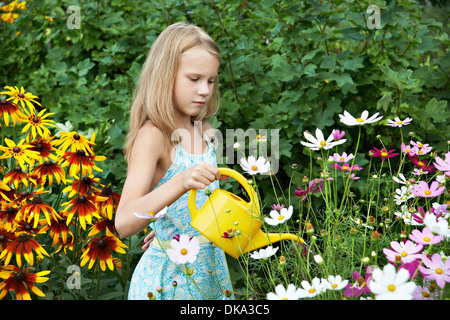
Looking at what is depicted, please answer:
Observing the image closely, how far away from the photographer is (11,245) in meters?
1.17

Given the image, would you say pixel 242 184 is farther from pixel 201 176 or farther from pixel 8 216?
pixel 8 216

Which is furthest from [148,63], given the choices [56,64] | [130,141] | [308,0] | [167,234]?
[56,64]

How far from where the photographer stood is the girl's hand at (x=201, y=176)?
970mm

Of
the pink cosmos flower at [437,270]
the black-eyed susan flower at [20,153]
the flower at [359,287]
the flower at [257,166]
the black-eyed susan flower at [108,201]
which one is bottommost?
the black-eyed susan flower at [108,201]

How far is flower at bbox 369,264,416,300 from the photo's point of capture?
2.02 ft

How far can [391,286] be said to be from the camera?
0.62m

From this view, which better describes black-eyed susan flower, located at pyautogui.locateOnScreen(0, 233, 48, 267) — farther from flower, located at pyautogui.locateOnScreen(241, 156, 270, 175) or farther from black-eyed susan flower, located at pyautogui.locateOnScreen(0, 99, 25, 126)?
flower, located at pyautogui.locateOnScreen(241, 156, 270, 175)

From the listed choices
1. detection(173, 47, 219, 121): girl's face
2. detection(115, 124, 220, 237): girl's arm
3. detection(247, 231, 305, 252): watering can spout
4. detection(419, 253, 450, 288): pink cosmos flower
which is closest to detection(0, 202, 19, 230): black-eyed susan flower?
detection(115, 124, 220, 237): girl's arm

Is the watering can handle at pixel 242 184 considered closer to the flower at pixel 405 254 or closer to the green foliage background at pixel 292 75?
the flower at pixel 405 254

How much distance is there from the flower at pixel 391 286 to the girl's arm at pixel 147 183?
426 mm

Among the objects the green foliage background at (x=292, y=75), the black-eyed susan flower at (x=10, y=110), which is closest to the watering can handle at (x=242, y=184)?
the black-eyed susan flower at (x=10, y=110)

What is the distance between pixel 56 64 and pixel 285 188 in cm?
138

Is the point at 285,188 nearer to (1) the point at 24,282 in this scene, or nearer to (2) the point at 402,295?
(1) the point at 24,282
